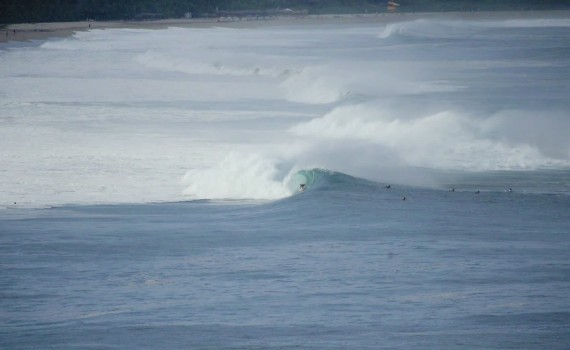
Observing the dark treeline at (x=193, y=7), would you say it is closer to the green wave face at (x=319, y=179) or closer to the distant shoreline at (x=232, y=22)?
the distant shoreline at (x=232, y=22)

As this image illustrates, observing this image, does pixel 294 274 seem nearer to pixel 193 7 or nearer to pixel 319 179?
pixel 319 179

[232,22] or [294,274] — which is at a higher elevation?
[294,274]

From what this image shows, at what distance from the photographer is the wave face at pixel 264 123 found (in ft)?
72.4

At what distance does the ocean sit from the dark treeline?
9174cm

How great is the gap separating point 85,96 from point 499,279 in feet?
102

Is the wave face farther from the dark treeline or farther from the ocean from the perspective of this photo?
the dark treeline

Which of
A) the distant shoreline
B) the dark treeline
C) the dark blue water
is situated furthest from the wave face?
the dark treeline

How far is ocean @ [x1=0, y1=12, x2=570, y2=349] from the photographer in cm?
1185

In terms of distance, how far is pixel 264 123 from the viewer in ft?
107

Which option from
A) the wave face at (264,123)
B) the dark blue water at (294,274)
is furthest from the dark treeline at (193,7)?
the dark blue water at (294,274)

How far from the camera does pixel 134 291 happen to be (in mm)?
13203

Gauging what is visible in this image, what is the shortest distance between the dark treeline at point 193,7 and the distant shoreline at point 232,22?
243 cm

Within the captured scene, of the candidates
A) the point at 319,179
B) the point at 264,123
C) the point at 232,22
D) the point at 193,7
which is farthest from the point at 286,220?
the point at 193,7

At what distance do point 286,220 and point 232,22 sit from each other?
130 meters
